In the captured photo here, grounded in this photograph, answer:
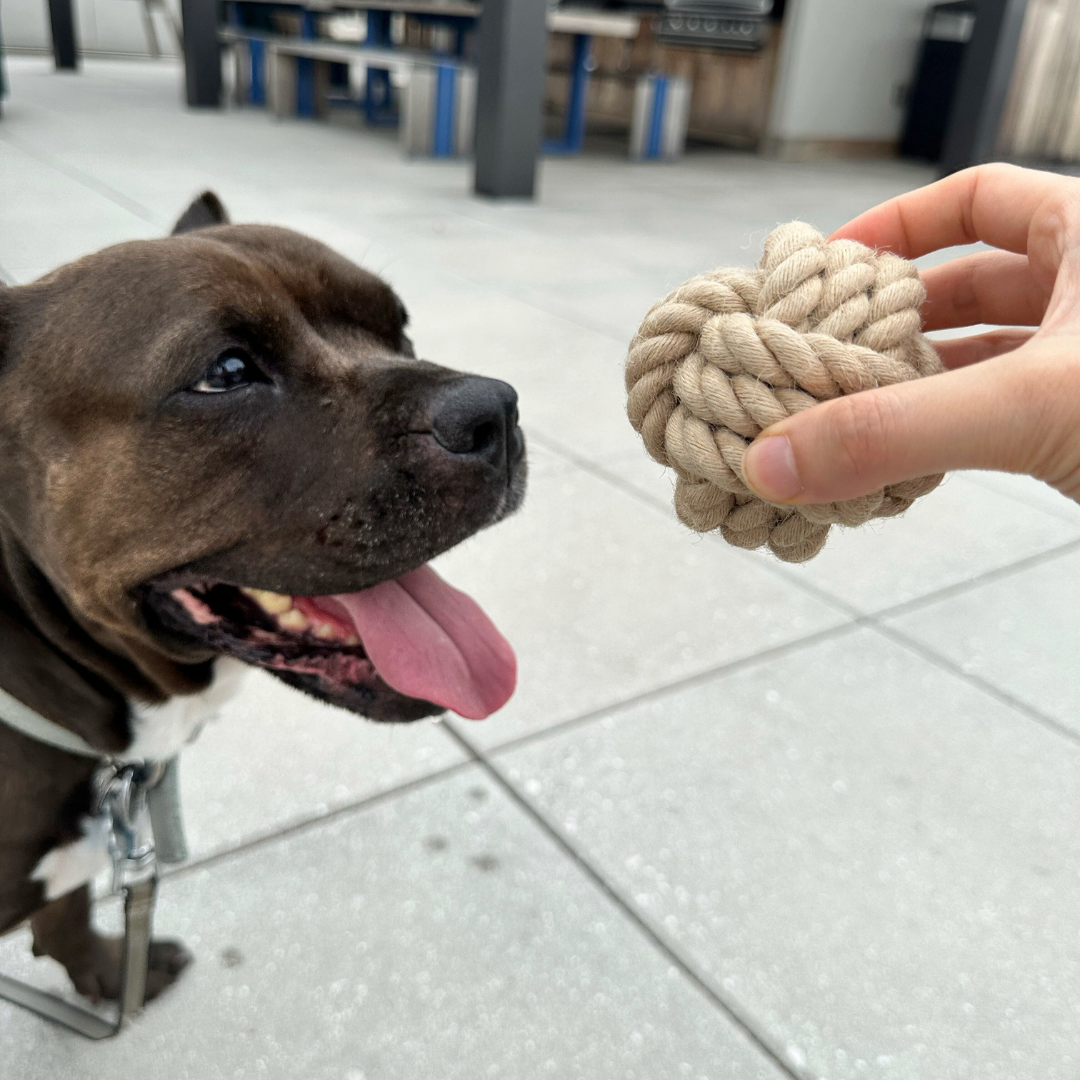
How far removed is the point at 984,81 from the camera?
10984 mm

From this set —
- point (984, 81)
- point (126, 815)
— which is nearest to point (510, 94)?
point (984, 81)

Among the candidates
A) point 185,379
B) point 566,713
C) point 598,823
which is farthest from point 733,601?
point 185,379

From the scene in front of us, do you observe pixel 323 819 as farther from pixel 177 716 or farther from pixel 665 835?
pixel 665 835

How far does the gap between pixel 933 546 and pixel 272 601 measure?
3.06 meters

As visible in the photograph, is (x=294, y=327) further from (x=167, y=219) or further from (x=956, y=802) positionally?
(x=167, y=219)

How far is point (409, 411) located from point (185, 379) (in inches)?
15.3

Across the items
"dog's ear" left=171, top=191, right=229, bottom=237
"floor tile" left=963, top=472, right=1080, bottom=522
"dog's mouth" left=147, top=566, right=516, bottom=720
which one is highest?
"dog's ear" left=171, top=191, right=229, bottom=237

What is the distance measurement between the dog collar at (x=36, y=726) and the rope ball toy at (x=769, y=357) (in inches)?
46.4

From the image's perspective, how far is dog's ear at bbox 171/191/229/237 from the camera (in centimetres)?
256

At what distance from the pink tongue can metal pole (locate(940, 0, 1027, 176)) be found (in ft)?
36.2

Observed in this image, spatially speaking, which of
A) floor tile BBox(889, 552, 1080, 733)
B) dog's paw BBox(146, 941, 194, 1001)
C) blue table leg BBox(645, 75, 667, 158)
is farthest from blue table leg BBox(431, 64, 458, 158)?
dog's paw BBox(146, 941, 194, 1001)

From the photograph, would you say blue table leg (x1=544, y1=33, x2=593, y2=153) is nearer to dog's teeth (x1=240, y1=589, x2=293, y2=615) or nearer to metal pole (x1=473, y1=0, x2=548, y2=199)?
→ metal pole (x1=473, y1=0, x2=548, y2=199)

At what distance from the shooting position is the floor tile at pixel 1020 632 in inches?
127

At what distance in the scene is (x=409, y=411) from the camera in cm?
181
